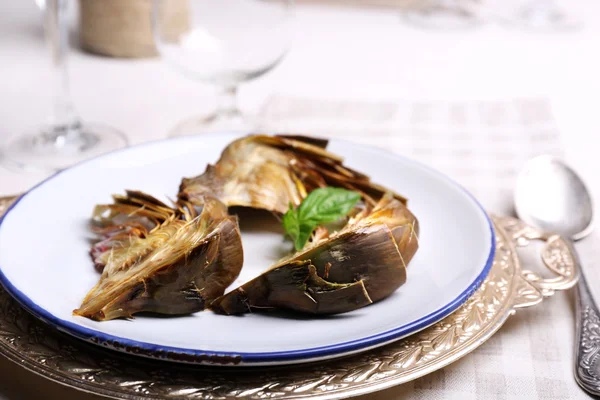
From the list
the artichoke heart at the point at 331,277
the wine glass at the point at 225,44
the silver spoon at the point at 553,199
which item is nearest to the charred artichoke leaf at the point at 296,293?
the artichoke heart at the point at 331,277

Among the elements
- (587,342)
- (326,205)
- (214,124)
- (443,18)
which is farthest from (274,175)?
(443,18)

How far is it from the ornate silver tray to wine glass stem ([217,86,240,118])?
1.99 ft

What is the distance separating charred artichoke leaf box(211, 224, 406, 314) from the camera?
0.59m

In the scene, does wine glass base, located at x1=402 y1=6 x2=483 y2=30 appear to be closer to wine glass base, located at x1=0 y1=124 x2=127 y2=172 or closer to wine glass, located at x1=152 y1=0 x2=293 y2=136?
wine glass, located at x1=152 y1=0 x2=293 y2=136

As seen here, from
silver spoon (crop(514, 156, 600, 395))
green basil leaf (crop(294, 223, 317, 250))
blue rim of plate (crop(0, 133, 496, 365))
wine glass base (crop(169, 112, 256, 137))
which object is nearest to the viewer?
blue rim of plate (crop(0, 133, 496, 365))

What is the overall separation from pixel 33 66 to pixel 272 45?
45cm

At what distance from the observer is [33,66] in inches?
54.4

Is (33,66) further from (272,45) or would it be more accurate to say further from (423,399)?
(423,399)

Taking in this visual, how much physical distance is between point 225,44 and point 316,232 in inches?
24.0

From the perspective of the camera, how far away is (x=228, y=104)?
1195 millimetres

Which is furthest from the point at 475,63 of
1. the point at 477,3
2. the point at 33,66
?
the point at 33,66

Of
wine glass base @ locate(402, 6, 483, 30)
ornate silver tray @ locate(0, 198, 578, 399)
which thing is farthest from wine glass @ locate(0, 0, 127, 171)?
wine glass base @ locate(402, 6, 483, 30)

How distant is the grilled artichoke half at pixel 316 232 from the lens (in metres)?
0.59

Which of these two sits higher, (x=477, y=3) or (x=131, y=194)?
(x=131, y=194)
